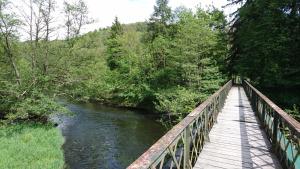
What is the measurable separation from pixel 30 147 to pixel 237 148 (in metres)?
11.2

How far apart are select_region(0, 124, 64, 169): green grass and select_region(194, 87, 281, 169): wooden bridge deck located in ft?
27.2

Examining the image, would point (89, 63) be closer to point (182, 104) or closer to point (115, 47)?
point (182, 104)

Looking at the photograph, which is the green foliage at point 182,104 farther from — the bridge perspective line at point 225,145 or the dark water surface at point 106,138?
the bridge perspective line at point 225,145

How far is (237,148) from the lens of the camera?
6.72m

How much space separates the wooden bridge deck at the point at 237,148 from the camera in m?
5.62

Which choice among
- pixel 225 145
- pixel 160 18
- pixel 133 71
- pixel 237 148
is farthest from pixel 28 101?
pixel 160 18

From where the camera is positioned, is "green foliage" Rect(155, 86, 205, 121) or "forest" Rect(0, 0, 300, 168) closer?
"forest" Rect(0, 0, 300, 168)

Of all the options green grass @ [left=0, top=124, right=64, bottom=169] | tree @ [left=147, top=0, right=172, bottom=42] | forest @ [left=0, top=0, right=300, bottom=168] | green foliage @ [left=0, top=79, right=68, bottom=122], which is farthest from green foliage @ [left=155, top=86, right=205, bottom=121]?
tree @ [left=147, top=0, right=172, bottom=42]

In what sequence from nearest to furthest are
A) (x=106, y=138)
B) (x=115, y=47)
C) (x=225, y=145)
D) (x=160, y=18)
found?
1. (x=225, y=145)
2. (x=106, y=138)
3. (x=160, y=18)
4. (x=115, y=47)

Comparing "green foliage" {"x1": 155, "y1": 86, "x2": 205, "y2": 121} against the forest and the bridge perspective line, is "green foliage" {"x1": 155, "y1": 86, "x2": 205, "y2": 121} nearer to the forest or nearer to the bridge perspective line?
the forest

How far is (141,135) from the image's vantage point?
68.5ft

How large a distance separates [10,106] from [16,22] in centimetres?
556

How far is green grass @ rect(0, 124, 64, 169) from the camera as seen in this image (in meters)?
12.6

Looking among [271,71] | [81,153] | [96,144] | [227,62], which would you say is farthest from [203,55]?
[81,153]
